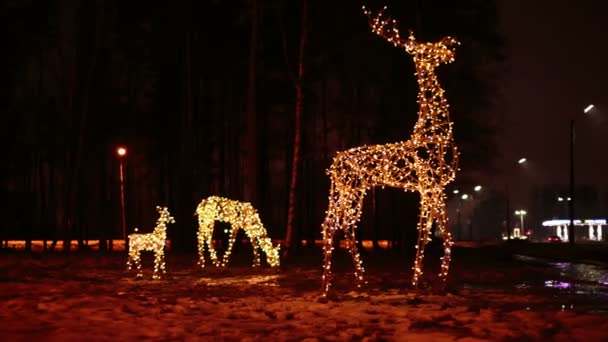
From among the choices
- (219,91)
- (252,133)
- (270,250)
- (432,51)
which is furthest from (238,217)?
(219,91)

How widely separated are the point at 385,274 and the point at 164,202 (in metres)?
21.1

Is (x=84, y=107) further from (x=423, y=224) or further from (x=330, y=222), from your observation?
(x=423, y=224)

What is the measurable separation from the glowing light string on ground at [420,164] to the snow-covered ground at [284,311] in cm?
123

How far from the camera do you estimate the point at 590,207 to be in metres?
117

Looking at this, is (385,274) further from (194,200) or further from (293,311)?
(194,200)

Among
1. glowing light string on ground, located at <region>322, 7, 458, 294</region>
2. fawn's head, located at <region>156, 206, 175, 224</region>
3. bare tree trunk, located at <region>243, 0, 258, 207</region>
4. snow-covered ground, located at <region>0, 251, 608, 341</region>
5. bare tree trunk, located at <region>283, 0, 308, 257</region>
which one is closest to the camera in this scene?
snow-covered ground, located at <region>0, 251, 608, 341</region>

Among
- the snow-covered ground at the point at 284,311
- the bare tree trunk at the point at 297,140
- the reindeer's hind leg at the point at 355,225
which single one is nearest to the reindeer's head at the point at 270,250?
the snow-covered ground at the point at 284,311

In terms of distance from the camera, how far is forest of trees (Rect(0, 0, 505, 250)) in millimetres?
24641

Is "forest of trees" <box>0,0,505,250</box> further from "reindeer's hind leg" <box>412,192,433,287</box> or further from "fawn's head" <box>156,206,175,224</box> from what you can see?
"reindeer's hind leg" <box>412,192,433,287</box>

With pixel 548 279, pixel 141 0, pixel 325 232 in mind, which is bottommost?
pixel 548 279

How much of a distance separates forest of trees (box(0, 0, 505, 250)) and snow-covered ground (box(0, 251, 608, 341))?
8.90 metres

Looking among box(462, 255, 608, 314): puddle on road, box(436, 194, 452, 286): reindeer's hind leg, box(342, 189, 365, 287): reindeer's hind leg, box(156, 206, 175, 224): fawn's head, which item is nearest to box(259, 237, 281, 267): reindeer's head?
box(156, 206, 175, 224): fawn's head

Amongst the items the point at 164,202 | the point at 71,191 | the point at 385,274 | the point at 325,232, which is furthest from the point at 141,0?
the point at 325,232

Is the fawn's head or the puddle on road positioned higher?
the fawn's head
